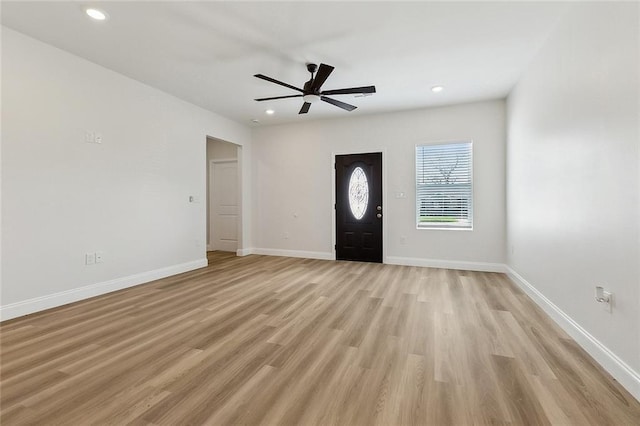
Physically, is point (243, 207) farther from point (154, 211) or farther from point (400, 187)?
point (400, 187)

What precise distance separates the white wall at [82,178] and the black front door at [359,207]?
290cm

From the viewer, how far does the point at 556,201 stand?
9.07 feet

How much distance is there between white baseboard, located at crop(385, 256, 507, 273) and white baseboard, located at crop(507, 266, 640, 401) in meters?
1.66

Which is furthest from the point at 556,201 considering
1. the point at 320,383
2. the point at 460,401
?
the point at 320,383

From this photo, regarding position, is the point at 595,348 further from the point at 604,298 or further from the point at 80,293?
the point at 80,293

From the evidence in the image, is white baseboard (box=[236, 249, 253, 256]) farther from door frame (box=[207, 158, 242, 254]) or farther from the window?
the window

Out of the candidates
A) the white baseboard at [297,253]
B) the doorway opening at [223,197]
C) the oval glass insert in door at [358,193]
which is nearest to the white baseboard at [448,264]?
the oval glass insert in door at [358,193]

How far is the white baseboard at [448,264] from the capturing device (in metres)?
4.93

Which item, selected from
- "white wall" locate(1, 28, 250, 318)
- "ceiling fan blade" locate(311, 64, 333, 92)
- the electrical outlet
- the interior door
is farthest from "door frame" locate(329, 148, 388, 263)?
the electrical outlet

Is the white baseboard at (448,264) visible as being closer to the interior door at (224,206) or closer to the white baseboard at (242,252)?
the white baseboard at (242,252)

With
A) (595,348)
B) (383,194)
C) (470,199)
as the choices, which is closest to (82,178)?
(383,194)

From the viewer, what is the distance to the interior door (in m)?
7.10

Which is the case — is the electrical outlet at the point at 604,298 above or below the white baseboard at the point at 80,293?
above

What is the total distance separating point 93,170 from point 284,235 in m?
3.66
